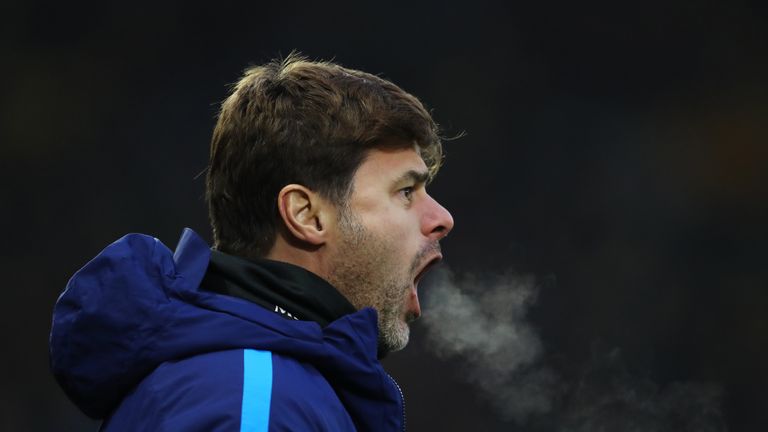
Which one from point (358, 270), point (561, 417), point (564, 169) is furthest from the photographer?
point (564, 169)

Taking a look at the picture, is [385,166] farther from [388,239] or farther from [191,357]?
[191,357]

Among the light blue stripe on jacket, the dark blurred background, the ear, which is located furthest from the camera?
the dark blurred background

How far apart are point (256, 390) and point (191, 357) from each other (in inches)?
3.8

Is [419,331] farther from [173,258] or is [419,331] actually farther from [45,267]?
[173,258]

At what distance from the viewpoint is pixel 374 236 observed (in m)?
1.39

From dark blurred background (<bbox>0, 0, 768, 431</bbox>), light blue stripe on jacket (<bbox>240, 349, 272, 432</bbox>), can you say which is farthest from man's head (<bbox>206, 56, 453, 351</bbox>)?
dark blurred background (<bbox>0, 0, 768, 431</bbox>)

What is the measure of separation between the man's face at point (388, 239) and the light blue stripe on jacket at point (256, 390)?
29 cm

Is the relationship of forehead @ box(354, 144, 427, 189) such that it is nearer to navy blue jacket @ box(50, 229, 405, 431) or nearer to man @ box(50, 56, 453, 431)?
man @ box(50, 56, 453, 431)

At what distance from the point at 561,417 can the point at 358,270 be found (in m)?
3.59

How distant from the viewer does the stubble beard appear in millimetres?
1384

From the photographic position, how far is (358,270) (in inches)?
54.6

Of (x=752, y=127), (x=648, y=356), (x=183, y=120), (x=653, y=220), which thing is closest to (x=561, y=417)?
(x=648, y=356)

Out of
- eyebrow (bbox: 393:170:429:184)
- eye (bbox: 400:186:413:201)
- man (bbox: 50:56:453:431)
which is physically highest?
eyebrow (bbox: 393:170:429:184)

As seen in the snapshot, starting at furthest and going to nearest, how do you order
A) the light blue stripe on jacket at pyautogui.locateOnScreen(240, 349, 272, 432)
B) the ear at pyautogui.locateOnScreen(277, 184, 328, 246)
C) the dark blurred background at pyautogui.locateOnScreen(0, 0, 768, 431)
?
the dark blurred background at pyautogui.locateOnScreen(0, 0, 768, 431)
the ear at pyautogui.locateOnScreen(277, 184, 328, 246)
the light blue stripe on jacket at pyautogui.locateOnScreen(240, 349, 272, 432)
